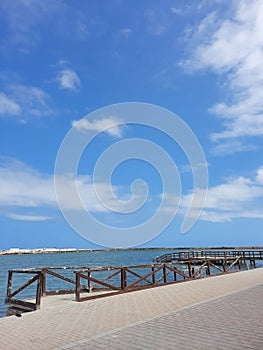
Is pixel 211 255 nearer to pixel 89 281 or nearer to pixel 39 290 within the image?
pixel 89 281

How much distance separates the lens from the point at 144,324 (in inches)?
293

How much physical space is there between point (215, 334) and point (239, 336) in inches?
18.4

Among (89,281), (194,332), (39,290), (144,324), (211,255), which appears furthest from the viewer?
(211,255)

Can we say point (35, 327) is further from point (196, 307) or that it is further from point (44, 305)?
point (196, 307)

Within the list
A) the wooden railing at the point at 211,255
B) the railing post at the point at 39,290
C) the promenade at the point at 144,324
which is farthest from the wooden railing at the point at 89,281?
the wooden railing at the point at 211,255

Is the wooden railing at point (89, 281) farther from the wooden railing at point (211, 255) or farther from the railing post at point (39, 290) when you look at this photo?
the wooden railing at point (211, 255)

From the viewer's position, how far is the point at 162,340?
20.0 feet

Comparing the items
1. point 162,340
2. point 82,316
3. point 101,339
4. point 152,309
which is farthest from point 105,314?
point 162,340

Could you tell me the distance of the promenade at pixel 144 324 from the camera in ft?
19.6

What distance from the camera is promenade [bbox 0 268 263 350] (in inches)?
235

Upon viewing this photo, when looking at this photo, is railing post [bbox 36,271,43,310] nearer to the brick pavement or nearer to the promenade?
the promenade

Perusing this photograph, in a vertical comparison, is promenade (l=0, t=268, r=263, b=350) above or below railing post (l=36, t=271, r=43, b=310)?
below

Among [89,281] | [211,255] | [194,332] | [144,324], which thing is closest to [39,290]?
[89,281]

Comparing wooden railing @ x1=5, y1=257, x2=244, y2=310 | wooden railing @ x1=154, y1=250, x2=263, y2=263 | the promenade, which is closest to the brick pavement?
the promenade
